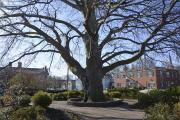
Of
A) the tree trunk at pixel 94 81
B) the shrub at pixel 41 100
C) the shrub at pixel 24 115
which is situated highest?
the tree trunk at pixel 94 81

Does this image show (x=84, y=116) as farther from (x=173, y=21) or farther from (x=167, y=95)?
(x=173, y=21)

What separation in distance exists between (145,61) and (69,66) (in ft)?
23.2

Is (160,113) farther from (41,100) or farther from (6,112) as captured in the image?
(41,100)

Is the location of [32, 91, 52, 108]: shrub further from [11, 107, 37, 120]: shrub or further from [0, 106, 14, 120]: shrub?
[0, 106, 14, 120]: shrub

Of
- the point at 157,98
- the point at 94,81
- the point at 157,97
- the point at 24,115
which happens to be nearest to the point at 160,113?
the point at 24,115

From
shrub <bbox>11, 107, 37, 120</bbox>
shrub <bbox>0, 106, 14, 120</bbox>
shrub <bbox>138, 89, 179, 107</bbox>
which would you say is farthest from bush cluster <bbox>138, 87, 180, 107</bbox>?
shrub <bbox>0, 106, 14, 120</bbox>

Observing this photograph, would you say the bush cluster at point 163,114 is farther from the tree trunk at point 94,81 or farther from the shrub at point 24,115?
the tree trunk at point 94,81

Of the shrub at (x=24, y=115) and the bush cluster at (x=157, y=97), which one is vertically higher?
the bush cluster at (x=157, y=97)

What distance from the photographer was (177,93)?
25.6 m

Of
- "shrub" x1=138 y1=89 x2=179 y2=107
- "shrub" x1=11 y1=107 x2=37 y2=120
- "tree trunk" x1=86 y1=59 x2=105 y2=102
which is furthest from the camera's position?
"tree trunk" x1=86 y1=59 x2=105 y2=102

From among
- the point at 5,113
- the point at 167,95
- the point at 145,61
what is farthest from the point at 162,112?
the point at 145,61

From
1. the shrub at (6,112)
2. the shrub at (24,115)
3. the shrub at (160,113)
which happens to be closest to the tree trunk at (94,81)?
the shrub at (24,115)

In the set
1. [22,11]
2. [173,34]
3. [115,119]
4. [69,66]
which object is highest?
[22,11]

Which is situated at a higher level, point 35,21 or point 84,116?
point 35,21
